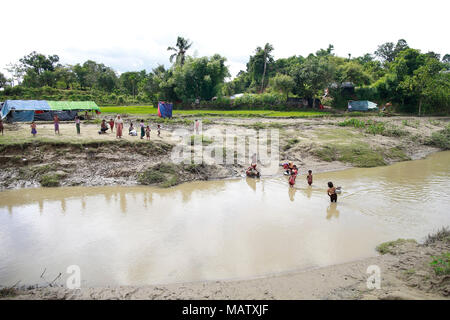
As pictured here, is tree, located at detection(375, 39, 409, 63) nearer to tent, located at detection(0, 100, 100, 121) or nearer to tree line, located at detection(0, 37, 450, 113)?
tree line, located at detection(0, 37, 450, 113)

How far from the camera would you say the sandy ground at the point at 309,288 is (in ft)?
17.1

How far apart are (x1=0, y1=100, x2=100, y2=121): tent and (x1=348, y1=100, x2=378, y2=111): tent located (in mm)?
30836

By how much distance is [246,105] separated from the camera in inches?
1455

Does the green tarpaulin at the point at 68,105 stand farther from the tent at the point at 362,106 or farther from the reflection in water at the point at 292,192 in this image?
the tent at the point at 362,106

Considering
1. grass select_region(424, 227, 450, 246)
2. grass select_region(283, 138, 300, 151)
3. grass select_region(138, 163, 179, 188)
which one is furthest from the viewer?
grass select_region(283, 138, 300, 151)

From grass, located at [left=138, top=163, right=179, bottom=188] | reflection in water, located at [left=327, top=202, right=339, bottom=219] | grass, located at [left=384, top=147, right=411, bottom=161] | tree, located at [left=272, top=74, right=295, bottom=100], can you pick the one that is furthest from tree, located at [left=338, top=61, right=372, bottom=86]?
grass, located at [left=138, top=163, right=179, bottom=188]

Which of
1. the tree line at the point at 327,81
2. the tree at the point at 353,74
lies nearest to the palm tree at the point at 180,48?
the tree line at the point at 327,81

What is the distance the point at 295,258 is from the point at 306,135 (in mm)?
14014

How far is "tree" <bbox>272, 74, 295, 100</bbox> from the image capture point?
117 feet

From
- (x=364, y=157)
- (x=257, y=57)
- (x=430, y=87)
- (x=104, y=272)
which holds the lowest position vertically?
(x=104, y=272)

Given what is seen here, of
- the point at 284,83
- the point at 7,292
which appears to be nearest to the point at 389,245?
the point at 7,292
